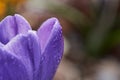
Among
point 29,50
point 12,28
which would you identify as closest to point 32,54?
point 29,50

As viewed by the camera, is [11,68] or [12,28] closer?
[11,68]

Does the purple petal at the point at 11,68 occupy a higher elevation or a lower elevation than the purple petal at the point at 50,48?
lower

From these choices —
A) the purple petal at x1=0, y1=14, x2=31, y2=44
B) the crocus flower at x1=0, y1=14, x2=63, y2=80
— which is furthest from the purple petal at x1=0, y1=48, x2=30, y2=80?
the purple petal at x1=0, y1=14, x2=31, y2=44

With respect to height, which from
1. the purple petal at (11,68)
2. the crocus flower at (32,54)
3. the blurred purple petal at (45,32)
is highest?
the blurred purple petal at (45,32)

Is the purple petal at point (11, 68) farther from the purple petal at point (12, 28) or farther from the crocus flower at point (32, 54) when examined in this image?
the purple petal at point (12, 28)

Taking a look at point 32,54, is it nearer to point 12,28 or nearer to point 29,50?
point 29,50

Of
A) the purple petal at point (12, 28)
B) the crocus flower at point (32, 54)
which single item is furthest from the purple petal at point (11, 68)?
the purple petal at point (12, 28)
